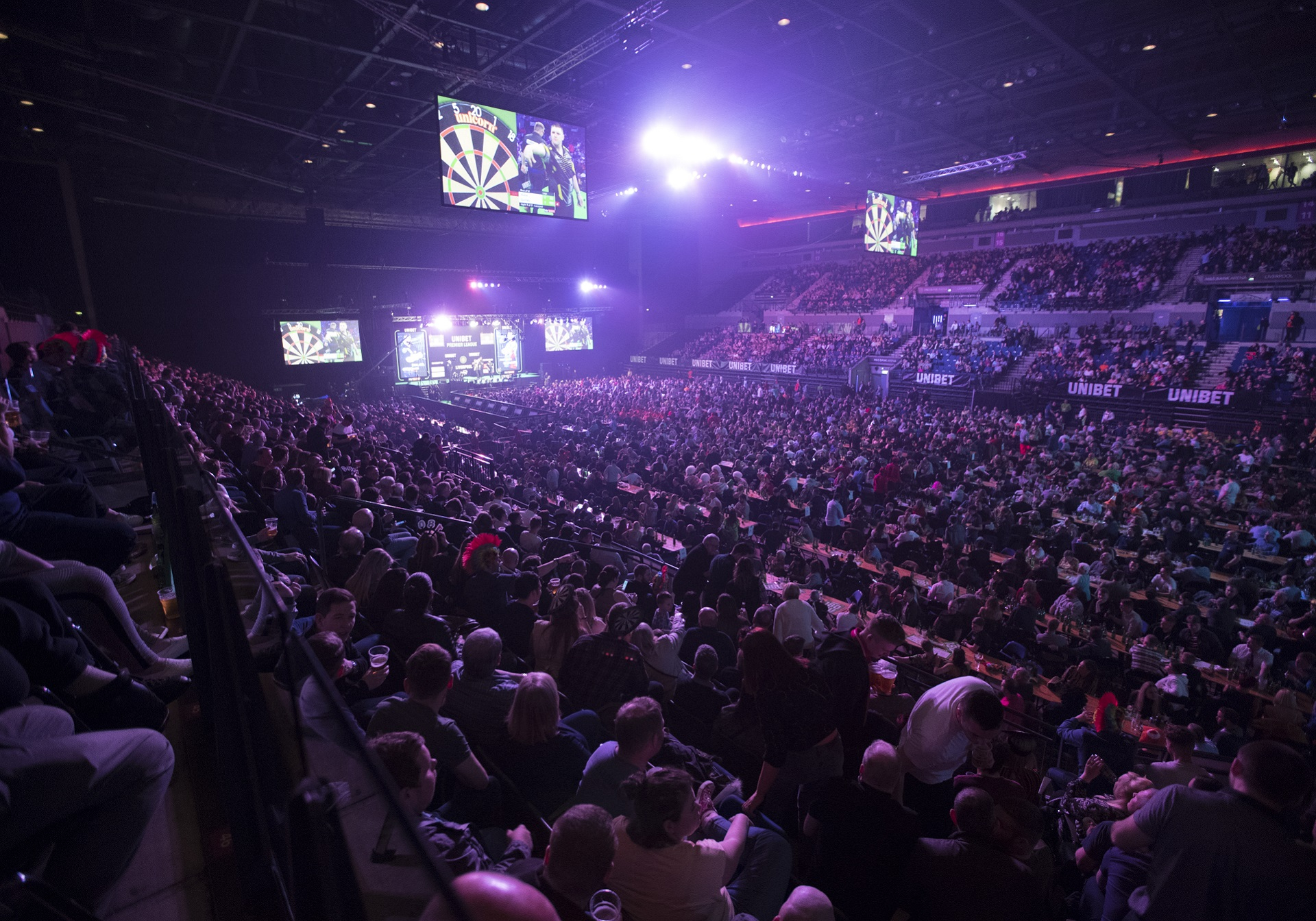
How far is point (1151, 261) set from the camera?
2122 cm

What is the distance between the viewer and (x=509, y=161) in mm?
9086

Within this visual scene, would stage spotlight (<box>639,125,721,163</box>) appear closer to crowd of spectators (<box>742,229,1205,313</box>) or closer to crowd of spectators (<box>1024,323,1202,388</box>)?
crowd of spectators (<box>1024,323,1202,388</box>)

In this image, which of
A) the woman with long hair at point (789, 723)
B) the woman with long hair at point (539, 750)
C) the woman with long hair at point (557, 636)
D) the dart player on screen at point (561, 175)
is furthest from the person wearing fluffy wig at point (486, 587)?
the dart player on screen at point (561, 175)

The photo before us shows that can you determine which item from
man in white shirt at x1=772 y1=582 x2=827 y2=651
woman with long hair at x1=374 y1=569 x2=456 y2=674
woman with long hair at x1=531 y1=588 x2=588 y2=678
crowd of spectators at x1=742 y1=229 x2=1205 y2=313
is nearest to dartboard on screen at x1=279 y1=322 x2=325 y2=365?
crowd of spectators at x1=742 y1=229 x2=1205 y2=313

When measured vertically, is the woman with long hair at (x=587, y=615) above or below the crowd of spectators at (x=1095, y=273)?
below

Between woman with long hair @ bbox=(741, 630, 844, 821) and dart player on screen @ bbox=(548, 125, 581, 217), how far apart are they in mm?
8860

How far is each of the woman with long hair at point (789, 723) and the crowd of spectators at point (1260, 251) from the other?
24792mm

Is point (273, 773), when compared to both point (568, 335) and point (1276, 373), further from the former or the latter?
point (568, 335)

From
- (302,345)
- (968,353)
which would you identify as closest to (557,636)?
(968,353)

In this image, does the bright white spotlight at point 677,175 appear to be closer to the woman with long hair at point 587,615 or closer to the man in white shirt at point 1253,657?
the man in white shirt at point 1253,657

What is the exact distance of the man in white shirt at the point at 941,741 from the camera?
105 inches

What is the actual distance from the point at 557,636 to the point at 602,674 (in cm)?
50

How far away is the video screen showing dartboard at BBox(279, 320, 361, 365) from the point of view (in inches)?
872

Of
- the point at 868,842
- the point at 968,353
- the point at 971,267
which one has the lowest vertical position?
the point at 868,842
